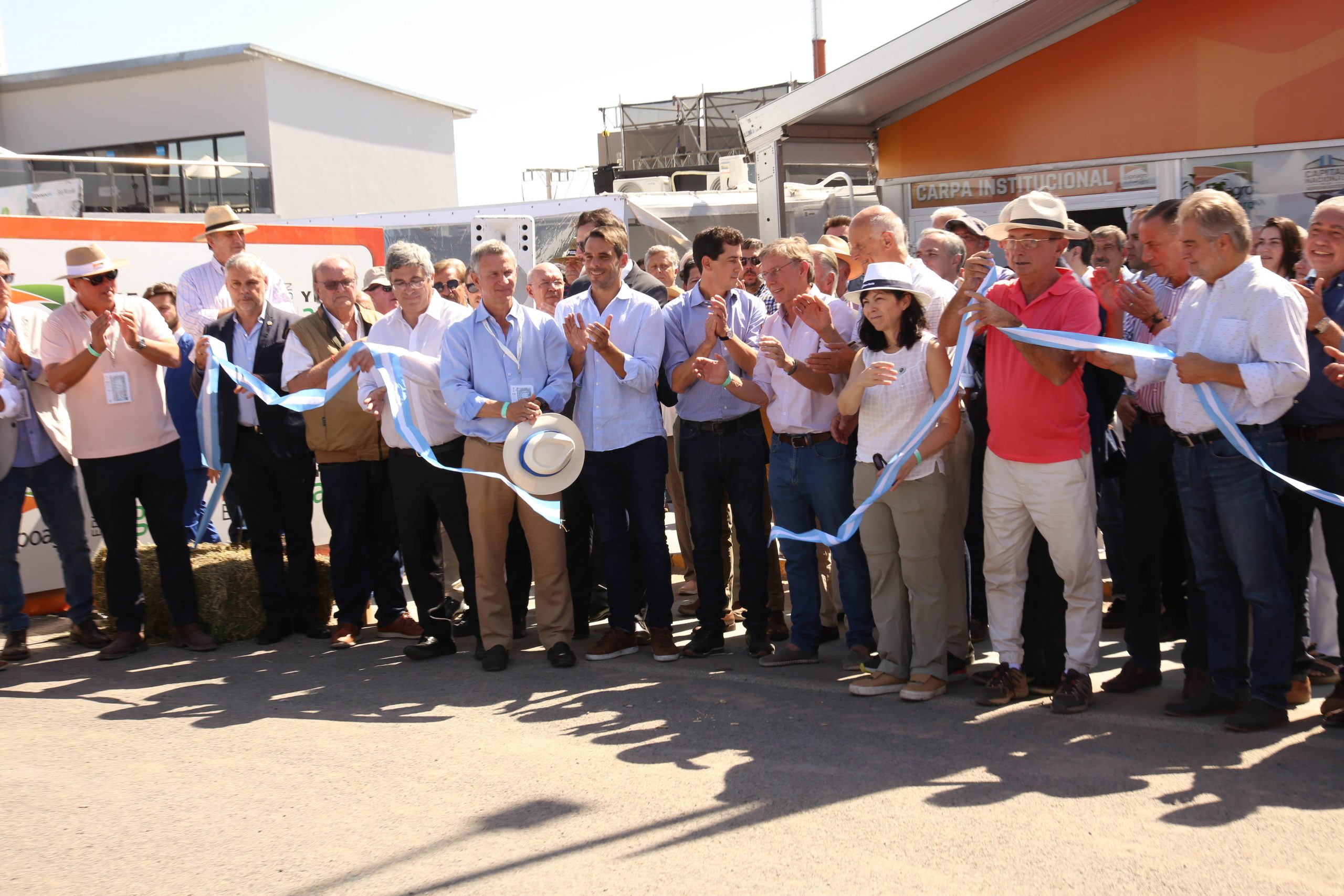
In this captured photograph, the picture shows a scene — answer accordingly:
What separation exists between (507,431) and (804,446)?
64.7 inches

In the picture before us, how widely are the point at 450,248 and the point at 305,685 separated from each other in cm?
1017

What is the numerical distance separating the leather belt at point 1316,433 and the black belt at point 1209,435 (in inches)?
8.7

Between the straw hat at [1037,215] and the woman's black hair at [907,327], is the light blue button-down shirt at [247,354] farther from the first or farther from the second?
the straw hat at [1037,215]

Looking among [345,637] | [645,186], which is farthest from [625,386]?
[645,186]

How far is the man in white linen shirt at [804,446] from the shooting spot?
19.0 ft

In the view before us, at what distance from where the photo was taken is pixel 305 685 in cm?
620

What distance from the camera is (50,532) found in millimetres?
7125

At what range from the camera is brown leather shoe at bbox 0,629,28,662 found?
6848 millimetres

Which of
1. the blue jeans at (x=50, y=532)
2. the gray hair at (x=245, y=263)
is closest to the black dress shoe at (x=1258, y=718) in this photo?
the gray hair at (x=245, y=263)

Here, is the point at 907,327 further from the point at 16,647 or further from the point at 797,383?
the point at 16,647

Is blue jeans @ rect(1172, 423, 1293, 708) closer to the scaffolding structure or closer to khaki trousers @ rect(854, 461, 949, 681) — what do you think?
khaki trousers @ rect(854, 461, 949, 681)

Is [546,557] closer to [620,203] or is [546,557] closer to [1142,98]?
[1142,98]

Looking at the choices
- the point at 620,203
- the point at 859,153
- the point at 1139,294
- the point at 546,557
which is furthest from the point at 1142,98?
the point at 620,203

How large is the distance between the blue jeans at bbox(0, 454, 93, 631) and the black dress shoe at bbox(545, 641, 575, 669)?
3.13 m
